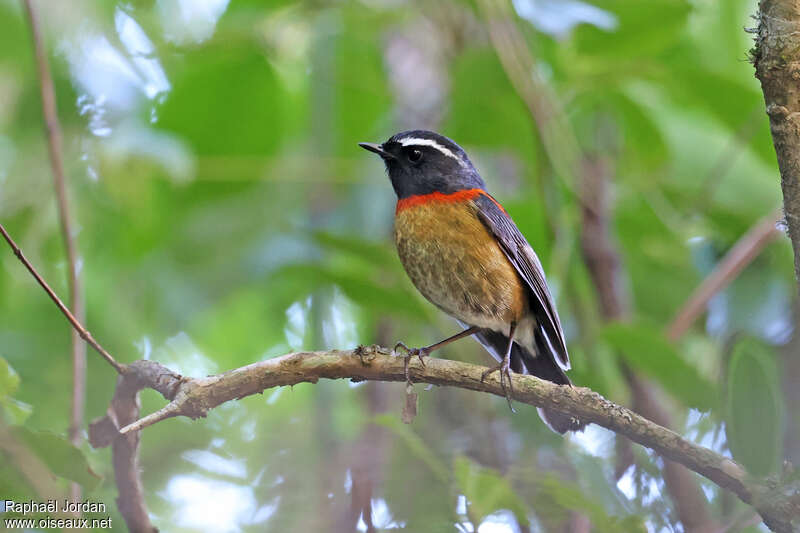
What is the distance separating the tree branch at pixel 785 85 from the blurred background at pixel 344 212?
1.07m

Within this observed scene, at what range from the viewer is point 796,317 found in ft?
10.4

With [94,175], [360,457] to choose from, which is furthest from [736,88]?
[94,175]

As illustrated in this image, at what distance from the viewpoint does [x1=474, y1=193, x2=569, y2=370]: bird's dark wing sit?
11.1 ft

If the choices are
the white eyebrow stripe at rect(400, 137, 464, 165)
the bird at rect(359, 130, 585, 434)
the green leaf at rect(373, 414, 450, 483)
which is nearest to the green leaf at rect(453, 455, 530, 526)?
the green leaf at rect(373, 414, 450, 483)

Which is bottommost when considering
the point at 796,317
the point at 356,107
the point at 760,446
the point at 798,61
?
the point at 760,446

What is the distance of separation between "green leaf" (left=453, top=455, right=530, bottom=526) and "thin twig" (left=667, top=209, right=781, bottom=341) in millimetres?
2002

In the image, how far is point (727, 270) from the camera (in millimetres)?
4195

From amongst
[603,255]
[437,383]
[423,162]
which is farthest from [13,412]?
[603,255]

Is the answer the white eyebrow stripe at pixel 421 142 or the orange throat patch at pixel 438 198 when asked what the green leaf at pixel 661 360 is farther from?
the white eyebrow stripe at pixel 421 142

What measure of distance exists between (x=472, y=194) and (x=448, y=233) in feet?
1.08

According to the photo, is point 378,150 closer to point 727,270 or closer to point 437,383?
point 437,383

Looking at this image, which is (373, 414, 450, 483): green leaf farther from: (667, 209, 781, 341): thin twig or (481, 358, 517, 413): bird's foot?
(667, 209, 781, 341): thin twig

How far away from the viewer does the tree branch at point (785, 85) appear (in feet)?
6.47

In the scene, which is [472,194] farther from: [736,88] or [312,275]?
[736,88]
